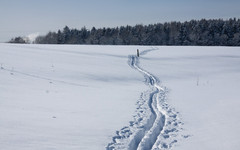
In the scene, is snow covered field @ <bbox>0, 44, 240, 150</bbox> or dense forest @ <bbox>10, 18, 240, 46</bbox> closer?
snow covered field @ <bbox>0, 44, 240, 150</bbox>

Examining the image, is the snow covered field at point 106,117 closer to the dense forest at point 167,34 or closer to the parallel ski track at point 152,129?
the parallel ski track at point 152,129

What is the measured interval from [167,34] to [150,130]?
84631 millimetres

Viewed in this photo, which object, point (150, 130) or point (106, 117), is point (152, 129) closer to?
point (150, 130)

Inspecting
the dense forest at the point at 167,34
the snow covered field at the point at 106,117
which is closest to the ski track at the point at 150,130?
the snow covered field at the point at 106,117

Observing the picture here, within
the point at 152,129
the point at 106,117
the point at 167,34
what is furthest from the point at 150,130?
the point at 167,34

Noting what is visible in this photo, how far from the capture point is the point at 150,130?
7770 millimetres

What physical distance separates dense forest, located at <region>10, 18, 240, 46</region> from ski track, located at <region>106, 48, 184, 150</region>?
76.9 metres

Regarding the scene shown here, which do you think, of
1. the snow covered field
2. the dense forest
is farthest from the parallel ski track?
the dense forest

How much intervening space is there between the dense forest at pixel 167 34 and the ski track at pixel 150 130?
7689cm

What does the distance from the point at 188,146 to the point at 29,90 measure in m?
8.03

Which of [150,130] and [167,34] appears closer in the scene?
[150,130]

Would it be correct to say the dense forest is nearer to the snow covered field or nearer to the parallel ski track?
the snow covered field

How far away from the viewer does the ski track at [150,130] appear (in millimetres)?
6668

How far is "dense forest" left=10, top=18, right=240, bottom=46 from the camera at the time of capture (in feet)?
272
